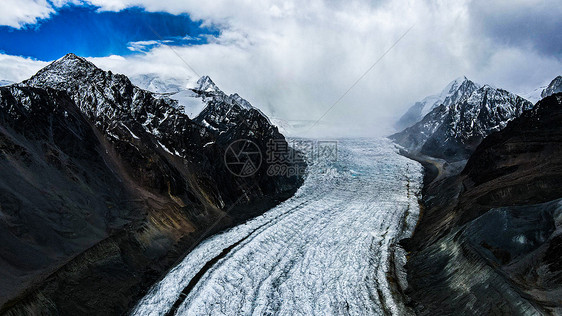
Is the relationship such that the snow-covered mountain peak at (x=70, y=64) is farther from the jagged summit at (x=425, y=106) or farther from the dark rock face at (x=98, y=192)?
the jagged summit at (x=425, y=106)

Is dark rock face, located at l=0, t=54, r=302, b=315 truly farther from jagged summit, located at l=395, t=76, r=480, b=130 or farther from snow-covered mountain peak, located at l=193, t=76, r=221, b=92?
jagged summit, located at l=395, t=76, r=480, b=130

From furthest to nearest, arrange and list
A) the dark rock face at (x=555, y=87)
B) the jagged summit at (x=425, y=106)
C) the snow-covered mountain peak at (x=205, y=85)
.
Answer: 1. the jagged summit at (x=425, y=106)
2. the dark rock face at (x=555, y=87)
3. the snow-covered mountain peak at (x=205, y=85)

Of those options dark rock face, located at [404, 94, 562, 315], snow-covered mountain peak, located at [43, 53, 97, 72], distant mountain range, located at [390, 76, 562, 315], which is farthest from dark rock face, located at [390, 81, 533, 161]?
snow-covered mountain peak, located at [43, 53, 97, 72]

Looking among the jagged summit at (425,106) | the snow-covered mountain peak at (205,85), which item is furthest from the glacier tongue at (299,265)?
the jagged summit at (425,106)

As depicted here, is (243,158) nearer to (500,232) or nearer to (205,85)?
(500,232)

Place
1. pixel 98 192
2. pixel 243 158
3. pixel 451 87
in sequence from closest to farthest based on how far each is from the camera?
1. pixel 98 192
2. pixel 243 158
3. pixel 451 87

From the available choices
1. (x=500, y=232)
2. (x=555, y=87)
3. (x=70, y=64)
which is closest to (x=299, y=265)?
(x=500, y=232)
